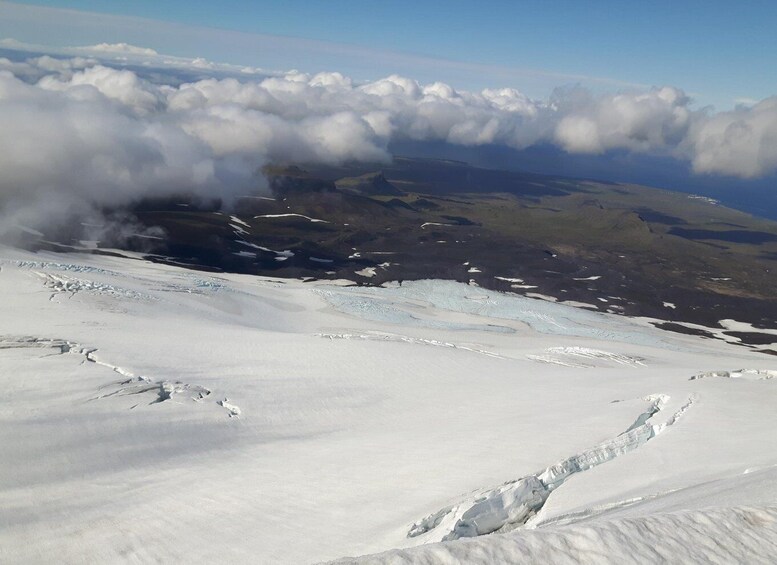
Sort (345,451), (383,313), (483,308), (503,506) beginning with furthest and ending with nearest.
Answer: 1. (483,308)
2. (383,313)
3. (345,451)
4. (503,506)

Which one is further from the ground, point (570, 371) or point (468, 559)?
point (468, 559)

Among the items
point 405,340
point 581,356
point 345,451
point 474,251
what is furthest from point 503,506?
point 474,251

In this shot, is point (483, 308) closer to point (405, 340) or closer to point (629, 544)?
point (405, 340)

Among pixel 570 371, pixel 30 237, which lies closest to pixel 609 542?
pixel 570 371

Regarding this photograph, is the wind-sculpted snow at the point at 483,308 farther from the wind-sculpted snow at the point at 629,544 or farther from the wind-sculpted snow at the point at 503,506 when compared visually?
the wind-sculpted snow at the point at 629,544

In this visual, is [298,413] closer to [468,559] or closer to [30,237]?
[468,559]
